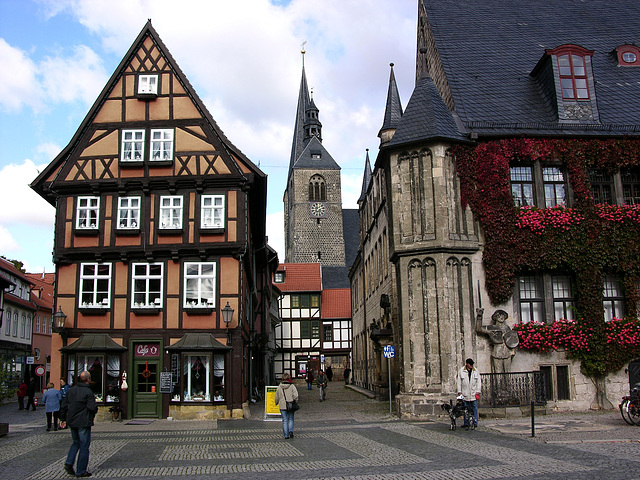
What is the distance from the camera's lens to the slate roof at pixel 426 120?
19.7 meters

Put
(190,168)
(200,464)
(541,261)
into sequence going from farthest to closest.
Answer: (190,168), (541,261), (200,464)

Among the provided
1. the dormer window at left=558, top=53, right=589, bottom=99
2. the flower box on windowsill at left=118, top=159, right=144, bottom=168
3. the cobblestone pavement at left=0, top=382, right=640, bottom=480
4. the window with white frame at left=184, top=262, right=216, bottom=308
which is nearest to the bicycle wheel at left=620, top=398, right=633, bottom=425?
the cobblestone pavement at left=0, top=382, right=640, bottom=480

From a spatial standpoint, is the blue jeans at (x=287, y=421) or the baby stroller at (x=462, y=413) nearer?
the blue jeans at (x=287, y=421)

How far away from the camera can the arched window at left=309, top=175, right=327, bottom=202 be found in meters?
86.6

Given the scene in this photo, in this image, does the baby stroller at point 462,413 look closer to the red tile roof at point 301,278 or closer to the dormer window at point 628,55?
the dormer window at point 628,55

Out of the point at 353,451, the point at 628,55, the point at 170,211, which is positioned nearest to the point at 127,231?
the point at 170,211

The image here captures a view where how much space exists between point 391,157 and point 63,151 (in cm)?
1157

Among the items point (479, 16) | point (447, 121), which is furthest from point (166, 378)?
point (479, 16)

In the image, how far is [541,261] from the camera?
19.3 metres

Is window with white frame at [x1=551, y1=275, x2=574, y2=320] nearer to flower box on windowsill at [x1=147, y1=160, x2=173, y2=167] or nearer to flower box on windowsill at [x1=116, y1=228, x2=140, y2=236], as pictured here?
flower box on windowsill at [x1=147, y1=160, x2=173, y2=167]

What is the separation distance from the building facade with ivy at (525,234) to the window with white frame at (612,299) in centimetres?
3

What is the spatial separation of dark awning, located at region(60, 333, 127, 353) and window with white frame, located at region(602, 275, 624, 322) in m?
15.3

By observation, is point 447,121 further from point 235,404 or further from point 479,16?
point 235,404

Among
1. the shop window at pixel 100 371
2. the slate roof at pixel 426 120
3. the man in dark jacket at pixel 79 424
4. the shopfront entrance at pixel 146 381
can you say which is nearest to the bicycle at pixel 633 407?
the slate roof at pixel 426 120
